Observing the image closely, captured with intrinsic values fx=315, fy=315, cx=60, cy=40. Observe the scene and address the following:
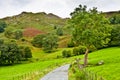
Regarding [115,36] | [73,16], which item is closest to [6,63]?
[115,36]

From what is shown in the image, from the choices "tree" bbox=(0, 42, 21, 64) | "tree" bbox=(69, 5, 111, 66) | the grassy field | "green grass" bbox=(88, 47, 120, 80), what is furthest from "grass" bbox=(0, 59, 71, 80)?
"tree" bbox=(0, 42, 21, 64)

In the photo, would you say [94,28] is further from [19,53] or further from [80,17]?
[19,53]

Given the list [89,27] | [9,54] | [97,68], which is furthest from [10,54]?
[97,68]

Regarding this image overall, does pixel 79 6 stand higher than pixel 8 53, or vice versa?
pixel 79 6

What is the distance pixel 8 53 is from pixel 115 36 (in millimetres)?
53008

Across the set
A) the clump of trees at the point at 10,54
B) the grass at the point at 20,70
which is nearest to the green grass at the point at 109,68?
the grass at the point at 20,70

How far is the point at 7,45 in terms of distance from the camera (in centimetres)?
15812

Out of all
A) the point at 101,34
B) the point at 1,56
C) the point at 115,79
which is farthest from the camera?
the point at 1,56

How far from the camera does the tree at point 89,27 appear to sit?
8081 cm

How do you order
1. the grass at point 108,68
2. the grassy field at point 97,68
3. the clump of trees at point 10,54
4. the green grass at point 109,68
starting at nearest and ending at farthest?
the green grass at point 109,68, the grass at point 108,68, the grassy field at point 97,68, the clump of trees at point 10,54

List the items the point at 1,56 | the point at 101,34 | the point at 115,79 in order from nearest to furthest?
the point at 115,79
the point at 101,34
the point at 1,56

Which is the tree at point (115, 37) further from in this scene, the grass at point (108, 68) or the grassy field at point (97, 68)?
the grass at point (108, 68)

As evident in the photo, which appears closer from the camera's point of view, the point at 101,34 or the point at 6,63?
the point at 101,34

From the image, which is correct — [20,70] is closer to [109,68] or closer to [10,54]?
[10,54]
